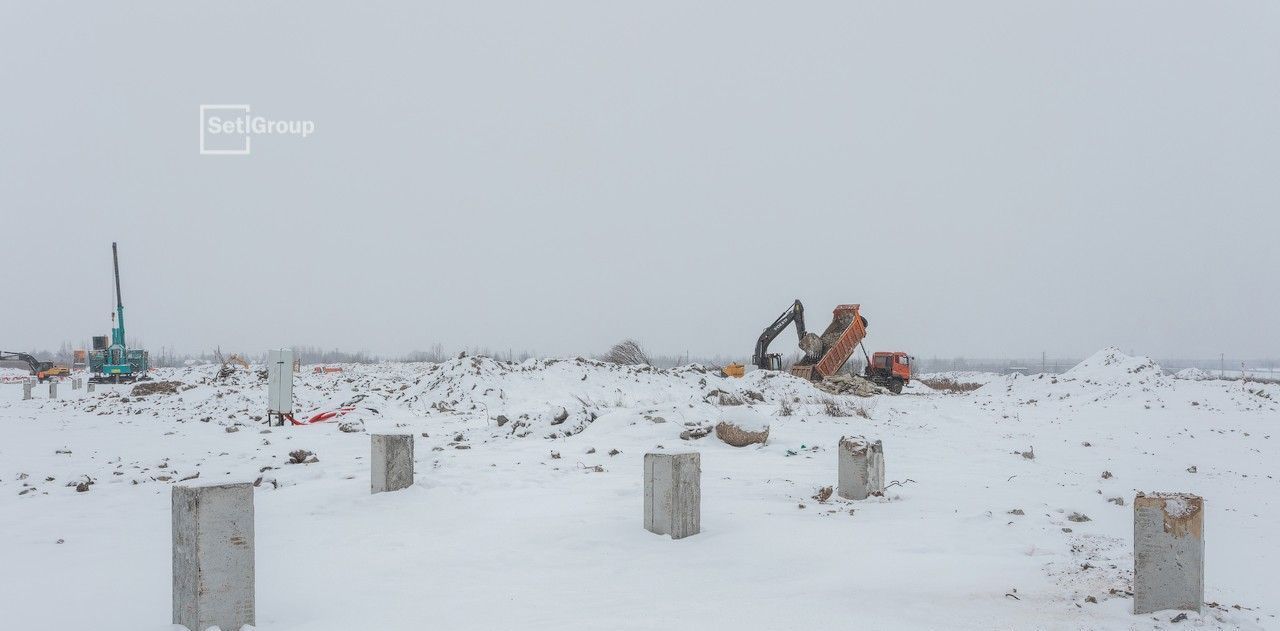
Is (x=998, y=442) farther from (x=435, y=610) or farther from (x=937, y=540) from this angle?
(x=435, y=610)

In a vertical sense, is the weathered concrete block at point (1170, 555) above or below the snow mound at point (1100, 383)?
above

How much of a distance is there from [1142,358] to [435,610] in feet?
117

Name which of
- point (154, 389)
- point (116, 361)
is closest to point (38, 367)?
point (116, 361)

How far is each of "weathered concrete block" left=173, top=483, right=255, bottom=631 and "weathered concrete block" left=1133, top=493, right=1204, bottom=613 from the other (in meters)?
5.13

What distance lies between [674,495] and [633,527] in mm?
660

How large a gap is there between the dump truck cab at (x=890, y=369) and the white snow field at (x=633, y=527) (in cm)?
1234

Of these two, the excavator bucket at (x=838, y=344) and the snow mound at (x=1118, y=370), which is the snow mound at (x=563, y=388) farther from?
the snow mound at (x=1118, y=370)

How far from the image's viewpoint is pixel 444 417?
16.9 metres

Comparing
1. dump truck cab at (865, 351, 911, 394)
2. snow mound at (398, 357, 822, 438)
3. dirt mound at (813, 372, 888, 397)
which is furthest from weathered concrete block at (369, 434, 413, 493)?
dump truck cab at (865, 351, 911, 394)

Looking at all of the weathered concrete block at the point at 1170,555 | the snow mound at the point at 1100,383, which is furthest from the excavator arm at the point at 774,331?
the weathered concrete block at the point at 1170,555

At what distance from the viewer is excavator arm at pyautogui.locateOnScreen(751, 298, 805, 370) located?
A: 28266mm

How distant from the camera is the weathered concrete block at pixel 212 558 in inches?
158

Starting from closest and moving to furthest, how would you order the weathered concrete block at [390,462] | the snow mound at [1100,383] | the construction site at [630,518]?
the construction site at [630,518], the weathered concrete block at [390,462], the snow mound at [1100,383]

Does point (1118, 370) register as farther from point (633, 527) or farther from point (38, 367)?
point (38, 367)
